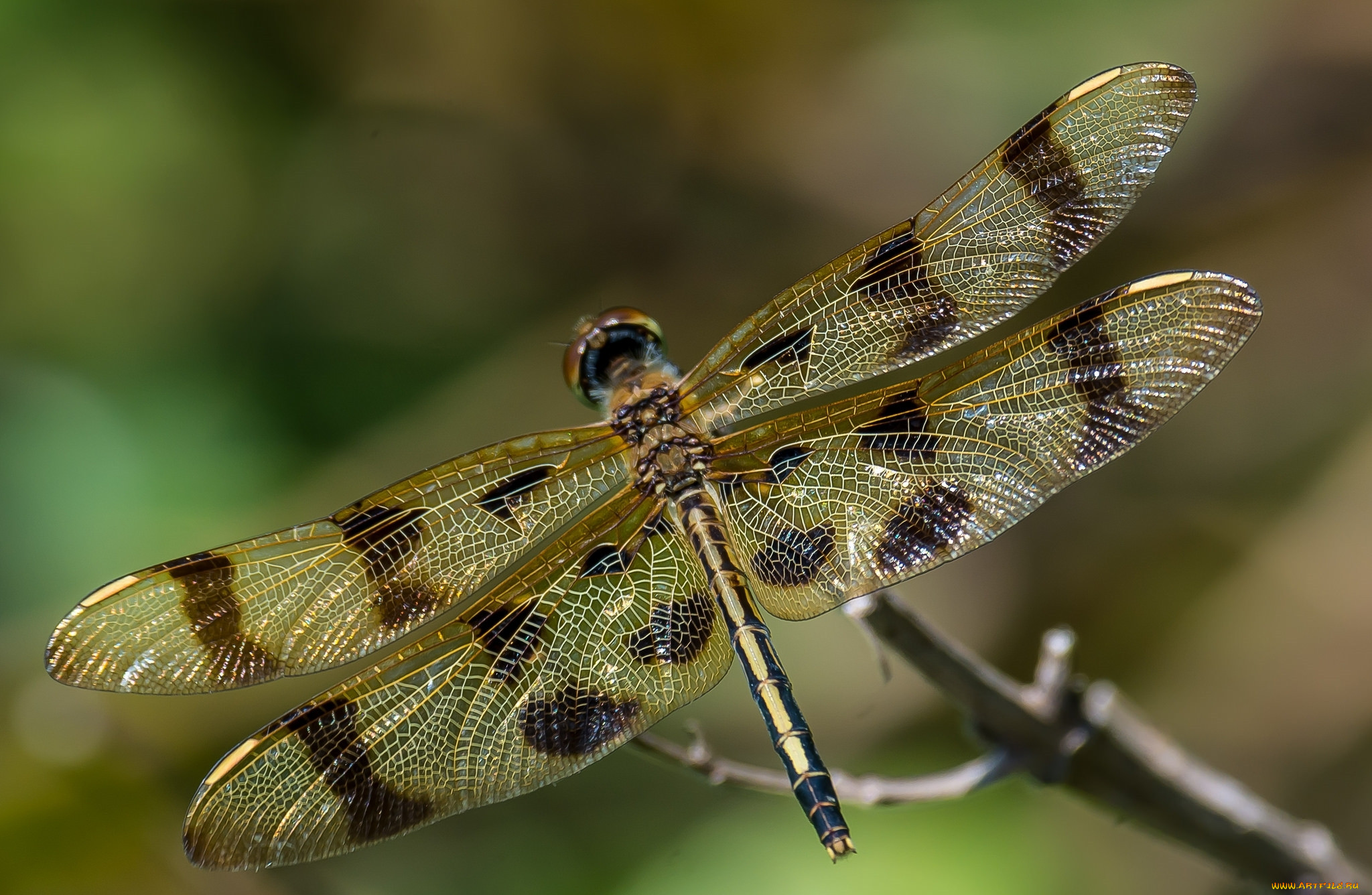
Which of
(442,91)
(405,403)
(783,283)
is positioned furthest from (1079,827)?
(442,91)

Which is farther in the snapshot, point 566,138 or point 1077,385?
point 566,138

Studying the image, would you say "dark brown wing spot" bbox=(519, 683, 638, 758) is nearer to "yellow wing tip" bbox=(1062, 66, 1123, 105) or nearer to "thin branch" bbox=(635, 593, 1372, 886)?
"thin branch" bbox=(635, 593, 1372, 886)

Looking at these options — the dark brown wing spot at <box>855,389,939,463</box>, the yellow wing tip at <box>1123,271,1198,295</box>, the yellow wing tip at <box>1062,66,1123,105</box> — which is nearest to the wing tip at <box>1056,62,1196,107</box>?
the yellow wing tip at <box>1062,66,1123,105</box>

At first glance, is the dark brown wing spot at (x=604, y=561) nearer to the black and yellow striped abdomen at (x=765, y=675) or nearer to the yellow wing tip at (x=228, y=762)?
the black and yellow striped abdomen at (x=765, y=675)

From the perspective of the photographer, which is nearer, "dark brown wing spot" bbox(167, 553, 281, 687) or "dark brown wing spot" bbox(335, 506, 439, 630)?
"dark brown wing spot" bbox(167, 553, 281, 687)

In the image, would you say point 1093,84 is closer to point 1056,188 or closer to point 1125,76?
point 1125,76

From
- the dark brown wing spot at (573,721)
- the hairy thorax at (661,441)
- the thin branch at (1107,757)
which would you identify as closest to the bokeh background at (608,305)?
the thin branch at (1107,757)

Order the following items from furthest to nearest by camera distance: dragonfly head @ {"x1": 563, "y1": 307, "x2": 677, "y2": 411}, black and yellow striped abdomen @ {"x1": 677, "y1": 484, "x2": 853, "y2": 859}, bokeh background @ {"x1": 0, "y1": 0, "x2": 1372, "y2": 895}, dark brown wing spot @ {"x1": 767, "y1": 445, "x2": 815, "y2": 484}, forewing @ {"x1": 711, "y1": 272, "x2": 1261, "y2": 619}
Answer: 1. bokeh background @ {"x1": 0, "y1": 0, "x2": 1372, "y2": 895}
2. dragonfly head @ {"x1": 563, "y1": 307, "x2": 677, "y2": 411}
3. dark brown wing spot @ {"x1": 767, "y1": 445, "x2": 815, "y2": 484}
4. forewing @ {"x1": 711, "y1": 272, "x2": 1261, "y2": 619}
5. black and yellow striped abdomen @ {"x1": 677, "y1": 484, "x2": 853, "y2": 859}

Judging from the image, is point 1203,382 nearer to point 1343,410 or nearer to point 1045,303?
point 1045,303
